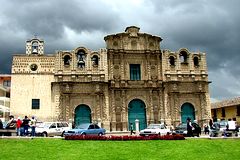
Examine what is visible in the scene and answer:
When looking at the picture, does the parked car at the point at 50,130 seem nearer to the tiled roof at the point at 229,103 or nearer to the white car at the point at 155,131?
the white car at the point at 155,131

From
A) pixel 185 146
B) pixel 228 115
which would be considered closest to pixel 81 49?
pixel 185 146

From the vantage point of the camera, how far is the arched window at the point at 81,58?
39.1 meters

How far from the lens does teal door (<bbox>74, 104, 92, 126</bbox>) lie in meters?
38.0

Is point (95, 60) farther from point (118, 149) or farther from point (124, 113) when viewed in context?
point (118, 149)

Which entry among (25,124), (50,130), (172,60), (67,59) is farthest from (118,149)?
(172,60)

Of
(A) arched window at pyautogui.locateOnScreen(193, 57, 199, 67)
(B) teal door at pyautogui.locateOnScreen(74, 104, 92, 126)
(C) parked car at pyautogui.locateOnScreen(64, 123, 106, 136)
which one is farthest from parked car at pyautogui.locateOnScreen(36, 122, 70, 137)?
(A) arched window at pyautogui.locateOnScreen(193, 57, 199, 67)

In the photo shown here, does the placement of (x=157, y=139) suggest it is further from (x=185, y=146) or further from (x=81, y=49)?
(x=81, y=49)

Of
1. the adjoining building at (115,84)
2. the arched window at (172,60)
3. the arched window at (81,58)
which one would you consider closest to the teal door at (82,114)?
the adjoining building at (115,84)

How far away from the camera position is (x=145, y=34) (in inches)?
1597

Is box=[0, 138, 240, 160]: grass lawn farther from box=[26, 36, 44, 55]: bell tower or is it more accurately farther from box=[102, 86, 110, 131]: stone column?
box=[26, 36, 44, 55]: bell tower

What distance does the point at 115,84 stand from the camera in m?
38.8

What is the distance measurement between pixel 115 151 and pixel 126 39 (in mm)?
24135

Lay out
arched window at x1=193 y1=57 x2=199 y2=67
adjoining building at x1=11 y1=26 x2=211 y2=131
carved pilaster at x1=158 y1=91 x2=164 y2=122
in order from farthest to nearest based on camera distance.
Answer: arched window at x1=193 y1=57 x2=199 y2=67
carved pilaster at x1=158 y1=91 x2=164 y2=122
adjoining building at x1=11 y1=26 x2=211 y2=131

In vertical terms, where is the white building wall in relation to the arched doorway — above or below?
above
